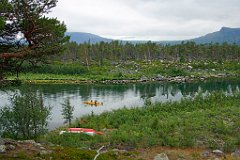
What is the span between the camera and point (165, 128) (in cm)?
3825

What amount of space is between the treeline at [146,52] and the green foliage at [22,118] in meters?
111

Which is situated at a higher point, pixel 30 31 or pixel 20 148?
pixel 30 31

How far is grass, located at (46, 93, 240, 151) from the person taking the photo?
32906 millimetres

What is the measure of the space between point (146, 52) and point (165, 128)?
429 ft

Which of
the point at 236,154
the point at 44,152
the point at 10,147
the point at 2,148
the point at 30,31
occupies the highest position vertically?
the point at 30,31

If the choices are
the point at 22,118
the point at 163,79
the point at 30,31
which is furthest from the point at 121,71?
the point at 30,31

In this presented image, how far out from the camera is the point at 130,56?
17662cm

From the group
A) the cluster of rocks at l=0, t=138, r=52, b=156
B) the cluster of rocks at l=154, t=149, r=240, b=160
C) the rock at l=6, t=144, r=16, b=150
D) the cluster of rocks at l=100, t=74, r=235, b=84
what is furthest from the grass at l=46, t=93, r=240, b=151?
the cluster of rocks at l=100, t=74, r=235, b=84

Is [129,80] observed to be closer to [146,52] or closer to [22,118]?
[146,52]

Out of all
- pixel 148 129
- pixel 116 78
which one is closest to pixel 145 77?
pixel 116 78

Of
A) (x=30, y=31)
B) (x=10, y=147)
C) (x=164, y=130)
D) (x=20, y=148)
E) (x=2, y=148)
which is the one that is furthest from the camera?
(x=164, y=130)

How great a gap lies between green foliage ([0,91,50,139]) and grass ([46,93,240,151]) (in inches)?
85.7

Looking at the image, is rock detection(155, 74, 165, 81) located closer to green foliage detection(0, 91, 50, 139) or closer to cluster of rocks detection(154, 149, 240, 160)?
green foliage detection(0, 91, 50, 139)

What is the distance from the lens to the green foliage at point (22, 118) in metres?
33.8
